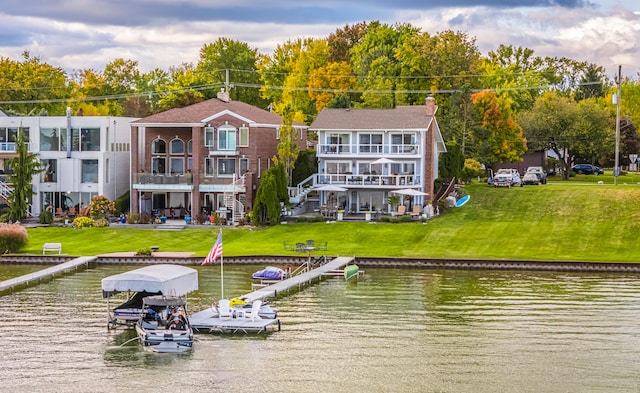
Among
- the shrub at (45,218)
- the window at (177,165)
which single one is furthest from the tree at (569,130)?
the shrub at (45,218)

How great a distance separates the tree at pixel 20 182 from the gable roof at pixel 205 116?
9044 millimetres

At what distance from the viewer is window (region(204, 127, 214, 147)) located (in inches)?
3494

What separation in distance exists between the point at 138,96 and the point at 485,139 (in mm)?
50043

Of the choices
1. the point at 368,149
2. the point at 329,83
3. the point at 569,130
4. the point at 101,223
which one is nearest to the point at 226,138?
the point at 368,149

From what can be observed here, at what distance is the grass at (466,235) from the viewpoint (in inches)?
2808

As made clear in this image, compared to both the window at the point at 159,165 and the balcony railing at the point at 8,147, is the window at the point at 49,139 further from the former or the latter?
the window at the point at 159,165

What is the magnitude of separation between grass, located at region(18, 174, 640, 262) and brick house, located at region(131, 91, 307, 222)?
6.45 metres

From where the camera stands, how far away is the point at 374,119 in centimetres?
9012

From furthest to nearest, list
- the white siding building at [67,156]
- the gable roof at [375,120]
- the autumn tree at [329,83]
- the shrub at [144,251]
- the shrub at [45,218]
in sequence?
the autumn tree at [329,83]
the white siding building at [67,156]
the gable roof at [375,120]
the shrub at [45,218]
the shrub at [144,251]

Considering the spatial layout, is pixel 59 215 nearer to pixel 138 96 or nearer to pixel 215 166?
pixel 215 166

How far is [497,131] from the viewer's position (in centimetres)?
10581

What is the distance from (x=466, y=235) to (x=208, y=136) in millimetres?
24259

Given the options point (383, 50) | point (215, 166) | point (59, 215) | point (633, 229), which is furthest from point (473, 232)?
point (383, 50)

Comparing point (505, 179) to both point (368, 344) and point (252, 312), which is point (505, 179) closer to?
point (252, 312)
